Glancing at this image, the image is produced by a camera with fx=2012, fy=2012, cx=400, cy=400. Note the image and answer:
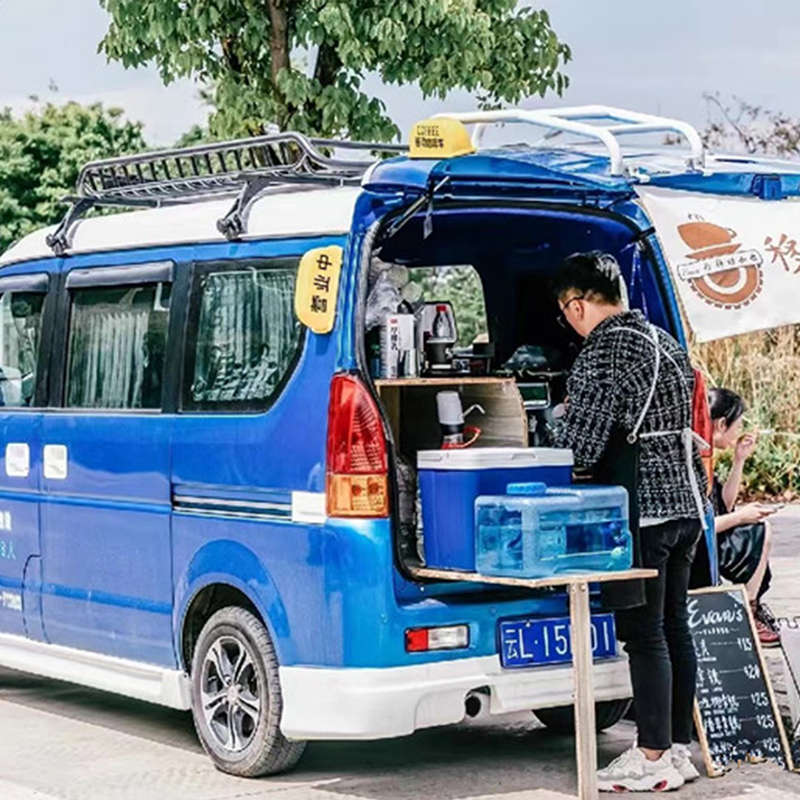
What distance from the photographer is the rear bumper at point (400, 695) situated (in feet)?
22.8

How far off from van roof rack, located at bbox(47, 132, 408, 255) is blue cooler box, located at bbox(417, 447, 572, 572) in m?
1.25

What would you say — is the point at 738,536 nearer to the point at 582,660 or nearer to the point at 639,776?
the point at 639,776

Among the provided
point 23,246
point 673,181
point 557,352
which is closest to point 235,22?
point 23,246

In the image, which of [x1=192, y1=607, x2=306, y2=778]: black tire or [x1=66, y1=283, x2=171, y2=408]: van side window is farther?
[x1=66, y1=283, x2=171, y2=408]: van side window

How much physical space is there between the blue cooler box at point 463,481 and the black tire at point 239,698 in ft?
2.48

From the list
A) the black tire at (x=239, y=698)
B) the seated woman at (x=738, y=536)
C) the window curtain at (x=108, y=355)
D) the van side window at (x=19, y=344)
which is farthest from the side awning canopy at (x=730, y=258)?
the van side window at (x=19, y=344)

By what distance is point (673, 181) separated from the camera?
7.30 meters

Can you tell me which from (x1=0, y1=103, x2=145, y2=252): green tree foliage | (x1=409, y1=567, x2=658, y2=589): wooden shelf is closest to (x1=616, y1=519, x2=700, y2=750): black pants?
(x1=409, y1=567, x2=658, y2=589): wooden shelf

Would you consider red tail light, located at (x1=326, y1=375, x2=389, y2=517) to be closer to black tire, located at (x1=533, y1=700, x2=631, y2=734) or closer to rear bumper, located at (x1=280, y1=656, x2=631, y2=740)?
rear bumper, located at (x1=280, y1=656, x2=631, y2=740)

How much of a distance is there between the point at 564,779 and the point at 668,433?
138 cm

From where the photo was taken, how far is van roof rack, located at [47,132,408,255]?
7.68 metres

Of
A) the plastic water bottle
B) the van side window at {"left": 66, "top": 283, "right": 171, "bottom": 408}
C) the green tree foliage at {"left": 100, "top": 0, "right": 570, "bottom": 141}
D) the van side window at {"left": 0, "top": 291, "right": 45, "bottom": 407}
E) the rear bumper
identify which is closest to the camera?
the rear bumper

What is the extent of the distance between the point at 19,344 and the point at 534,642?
306 centimetres

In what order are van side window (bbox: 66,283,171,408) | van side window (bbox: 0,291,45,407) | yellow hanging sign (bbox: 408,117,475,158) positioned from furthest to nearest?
1. van side window (bbox: 0,291,45,407)
2. van side window (bbox: 66,283,171,408)
3. yellow hanging sign (bbox: 408,117,475,158)
